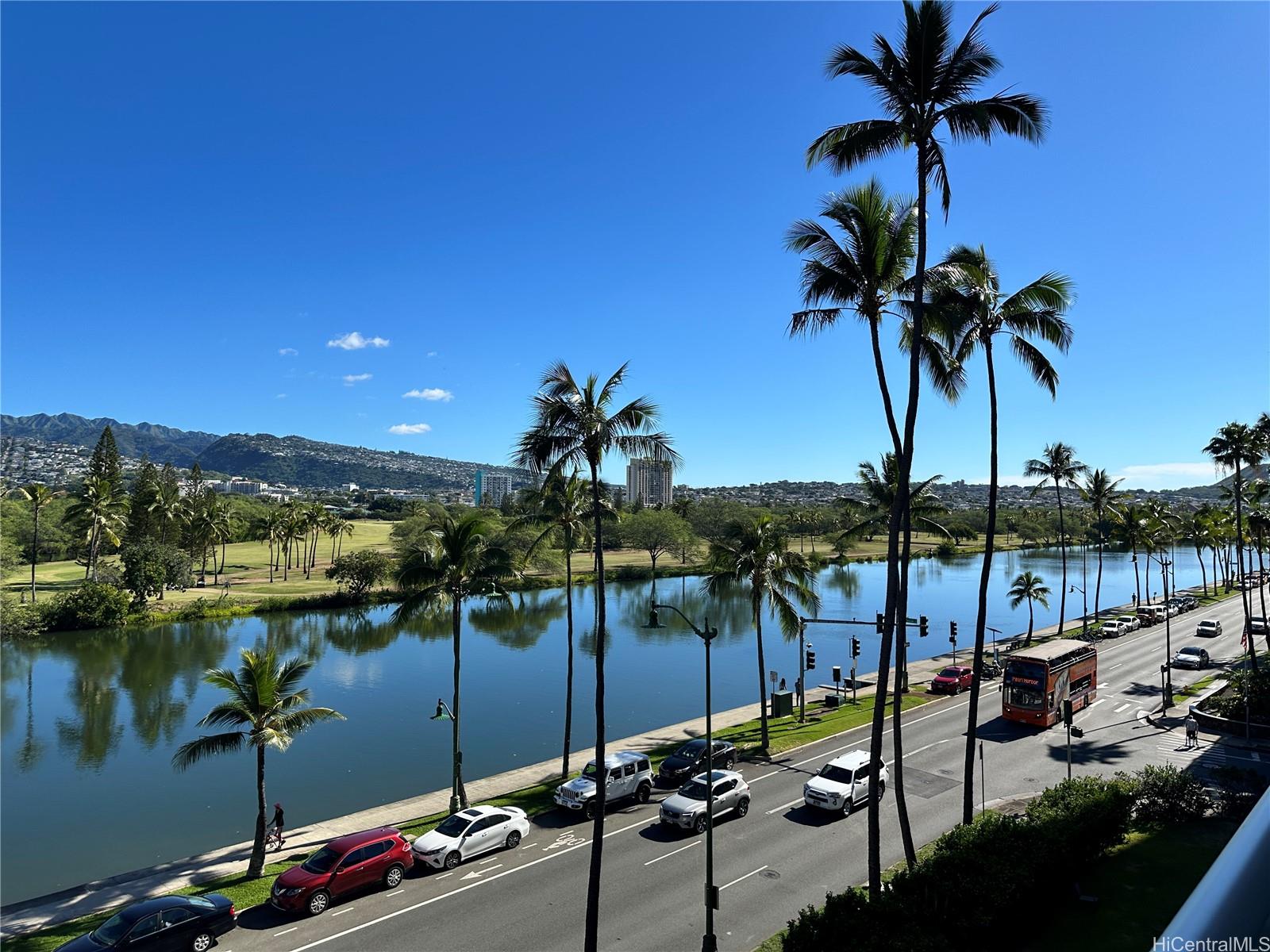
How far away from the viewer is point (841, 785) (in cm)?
2427

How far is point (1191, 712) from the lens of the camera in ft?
112

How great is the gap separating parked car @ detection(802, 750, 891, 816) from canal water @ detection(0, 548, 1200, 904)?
48.8 ft

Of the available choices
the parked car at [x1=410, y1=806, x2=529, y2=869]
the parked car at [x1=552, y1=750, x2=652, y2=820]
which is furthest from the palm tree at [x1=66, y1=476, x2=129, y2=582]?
the parked car at [x1=410, y1=806, x2=529, y2=869]

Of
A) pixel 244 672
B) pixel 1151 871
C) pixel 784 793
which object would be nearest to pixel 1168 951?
pixel 1151 871

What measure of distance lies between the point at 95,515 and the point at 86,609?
690 inches

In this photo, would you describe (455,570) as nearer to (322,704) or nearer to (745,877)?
(745,877)

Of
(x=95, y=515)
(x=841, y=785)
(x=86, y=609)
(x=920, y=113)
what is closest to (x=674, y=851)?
(x=841, y=785)

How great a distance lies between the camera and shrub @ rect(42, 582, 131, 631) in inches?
2371

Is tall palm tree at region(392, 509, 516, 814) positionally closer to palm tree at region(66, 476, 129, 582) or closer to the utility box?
the utility box

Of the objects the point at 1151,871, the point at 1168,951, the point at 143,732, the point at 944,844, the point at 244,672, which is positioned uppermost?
the point at 1168,951

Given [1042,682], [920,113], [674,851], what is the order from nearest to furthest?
Result: [920,113], [674,851], [1042,682]

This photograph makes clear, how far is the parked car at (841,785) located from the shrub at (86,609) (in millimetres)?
61615

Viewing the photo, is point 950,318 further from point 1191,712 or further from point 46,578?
point 46,578

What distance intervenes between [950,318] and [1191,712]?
29.6m
